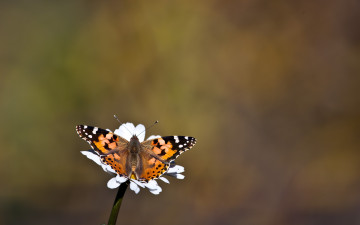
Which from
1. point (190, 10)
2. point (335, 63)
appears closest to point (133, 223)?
point (190, 10)

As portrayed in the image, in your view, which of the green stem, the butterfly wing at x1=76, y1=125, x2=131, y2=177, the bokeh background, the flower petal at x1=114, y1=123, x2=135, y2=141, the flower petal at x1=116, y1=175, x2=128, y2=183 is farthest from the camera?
the bokeh background

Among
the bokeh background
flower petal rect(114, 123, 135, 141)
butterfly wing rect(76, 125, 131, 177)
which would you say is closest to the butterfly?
butterfly wing rect(76, 125, 131, 177)

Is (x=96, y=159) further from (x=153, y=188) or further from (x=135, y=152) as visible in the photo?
(x=153, y=188)

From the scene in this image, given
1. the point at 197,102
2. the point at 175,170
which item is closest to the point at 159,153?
the point at 175,170

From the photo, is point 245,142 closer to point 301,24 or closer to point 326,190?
point 326,190

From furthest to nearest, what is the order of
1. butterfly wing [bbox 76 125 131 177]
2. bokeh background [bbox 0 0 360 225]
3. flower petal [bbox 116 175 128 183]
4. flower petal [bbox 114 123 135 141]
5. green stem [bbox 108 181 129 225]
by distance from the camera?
1. bokeh background [bbox 0 0 360 225]
2. flower petal [bbox 114 123 135 141]
3. butterfly wing [bbox 76 125 131 177]
4. flower petal [bbox 116 175 128 183]
5. green stem [bbox 108 181 129 225]

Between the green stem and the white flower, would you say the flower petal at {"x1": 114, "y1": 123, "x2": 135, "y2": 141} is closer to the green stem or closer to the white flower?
the white flower

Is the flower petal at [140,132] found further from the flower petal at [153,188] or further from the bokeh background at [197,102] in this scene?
the bokeh background at [197,102]

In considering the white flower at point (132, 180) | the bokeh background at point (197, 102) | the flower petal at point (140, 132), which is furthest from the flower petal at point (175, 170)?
the bokeh background at point (197, 102)
